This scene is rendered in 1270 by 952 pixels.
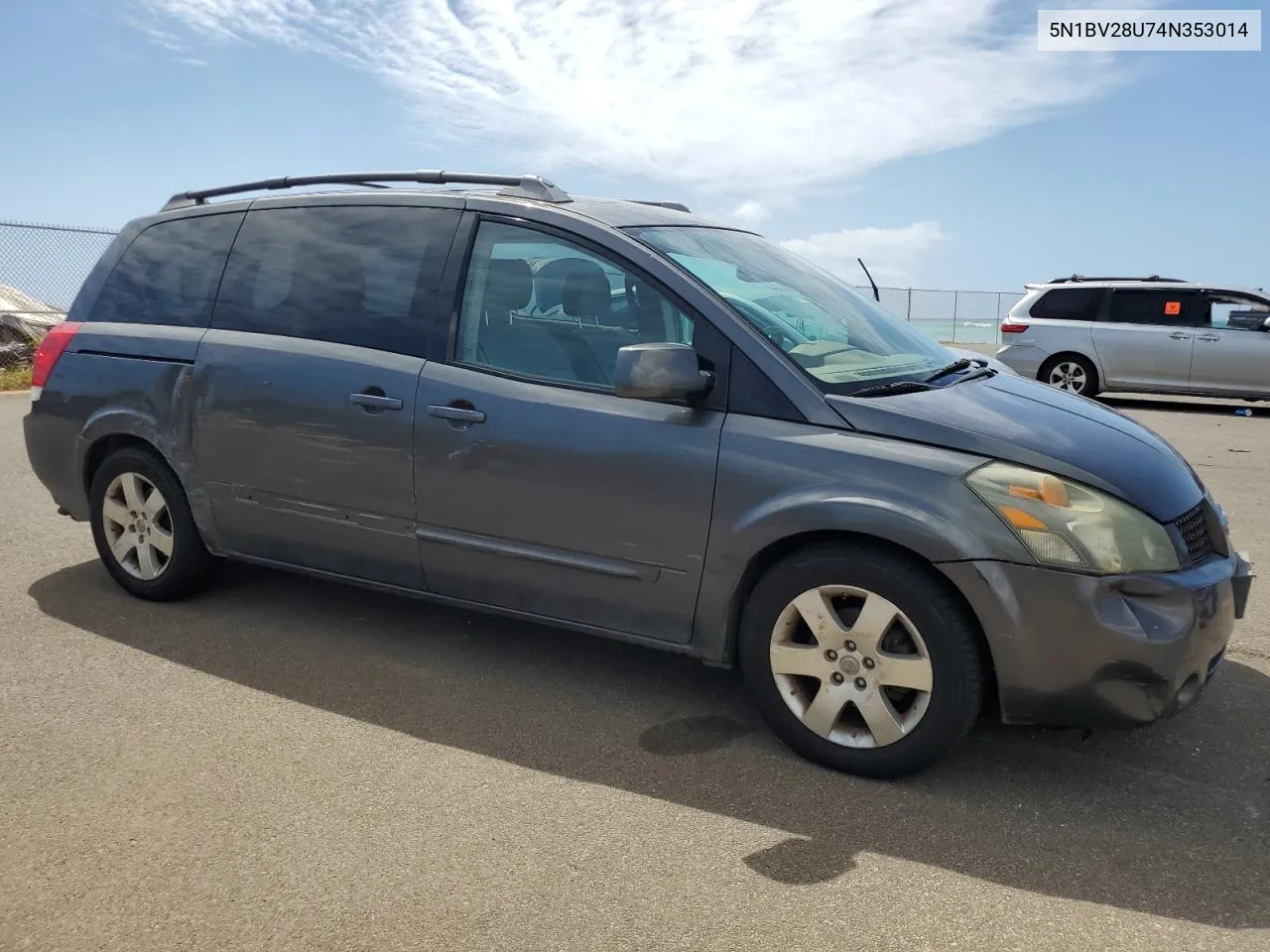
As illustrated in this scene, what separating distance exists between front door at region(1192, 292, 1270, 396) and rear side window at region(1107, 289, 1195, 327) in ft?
0.71

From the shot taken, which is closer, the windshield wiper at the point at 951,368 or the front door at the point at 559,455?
the front door at the point at 559,455

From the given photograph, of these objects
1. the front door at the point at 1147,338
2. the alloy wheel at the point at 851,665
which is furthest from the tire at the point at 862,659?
the front door at the point at 1147,338

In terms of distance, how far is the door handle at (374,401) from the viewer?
4016 mm

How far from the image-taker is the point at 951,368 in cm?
407

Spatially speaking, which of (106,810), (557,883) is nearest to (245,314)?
(106,810)

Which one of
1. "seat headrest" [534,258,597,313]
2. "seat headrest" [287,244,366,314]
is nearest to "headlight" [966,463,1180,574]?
"seat headrest" [534,258,597,313]

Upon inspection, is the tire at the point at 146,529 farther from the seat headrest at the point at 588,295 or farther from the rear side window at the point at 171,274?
the seat headrest at the point at 588,295

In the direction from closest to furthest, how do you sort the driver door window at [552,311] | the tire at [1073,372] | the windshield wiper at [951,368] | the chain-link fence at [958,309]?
the driver door window at [552,311] < the windshield wiper at [951,368] < the tire at [1073,372] < the chain-link fence at [958,309]

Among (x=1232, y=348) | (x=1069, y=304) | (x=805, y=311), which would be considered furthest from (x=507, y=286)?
(x=1232, y=348)

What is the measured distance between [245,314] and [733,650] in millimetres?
2476

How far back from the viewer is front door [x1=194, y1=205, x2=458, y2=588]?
409cm

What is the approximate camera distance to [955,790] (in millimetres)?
3299

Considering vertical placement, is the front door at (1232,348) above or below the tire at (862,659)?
above

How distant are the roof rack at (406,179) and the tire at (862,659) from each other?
5.64 ft
